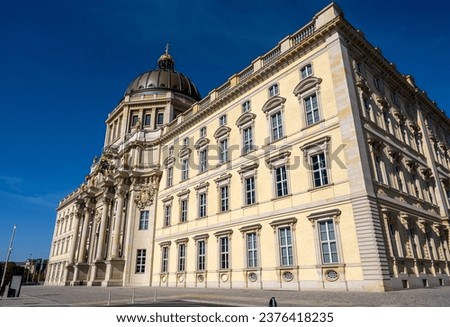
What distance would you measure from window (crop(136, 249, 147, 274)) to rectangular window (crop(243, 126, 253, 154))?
17.0m

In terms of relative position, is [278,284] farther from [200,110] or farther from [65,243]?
[65,243]

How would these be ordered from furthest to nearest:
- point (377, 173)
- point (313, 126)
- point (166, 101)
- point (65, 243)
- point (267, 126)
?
point (65, 243), point (166, 101), point (267, 126), point (313, 126), point (377, 173)

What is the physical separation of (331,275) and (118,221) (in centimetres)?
2557

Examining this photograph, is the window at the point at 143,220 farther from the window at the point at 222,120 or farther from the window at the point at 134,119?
the window at the point at 134,119

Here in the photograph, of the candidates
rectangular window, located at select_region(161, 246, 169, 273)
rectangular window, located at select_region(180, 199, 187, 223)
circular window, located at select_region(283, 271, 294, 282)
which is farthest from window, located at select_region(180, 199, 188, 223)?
circular window, located at select_region(283, 271, 294, 282)

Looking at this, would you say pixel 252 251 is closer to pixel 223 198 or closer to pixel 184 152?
pixel 223 198

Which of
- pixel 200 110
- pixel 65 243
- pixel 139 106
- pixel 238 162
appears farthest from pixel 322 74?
pixel 65 243

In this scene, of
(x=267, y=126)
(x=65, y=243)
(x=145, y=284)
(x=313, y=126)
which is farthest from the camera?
(x=65, y=243)

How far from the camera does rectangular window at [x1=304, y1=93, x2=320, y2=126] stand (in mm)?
20750

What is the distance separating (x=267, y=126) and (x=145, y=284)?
821 inches

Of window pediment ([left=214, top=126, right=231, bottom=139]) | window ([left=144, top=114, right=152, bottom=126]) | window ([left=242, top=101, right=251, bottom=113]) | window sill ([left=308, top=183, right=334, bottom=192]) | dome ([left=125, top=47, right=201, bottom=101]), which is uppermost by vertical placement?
dome ([left=125, top=47, right=201, bottom=101])

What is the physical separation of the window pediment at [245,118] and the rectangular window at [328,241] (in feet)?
36.0

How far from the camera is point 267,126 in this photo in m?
23.9

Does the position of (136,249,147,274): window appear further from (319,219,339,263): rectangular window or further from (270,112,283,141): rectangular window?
(319,219,339,263): rectangular window
